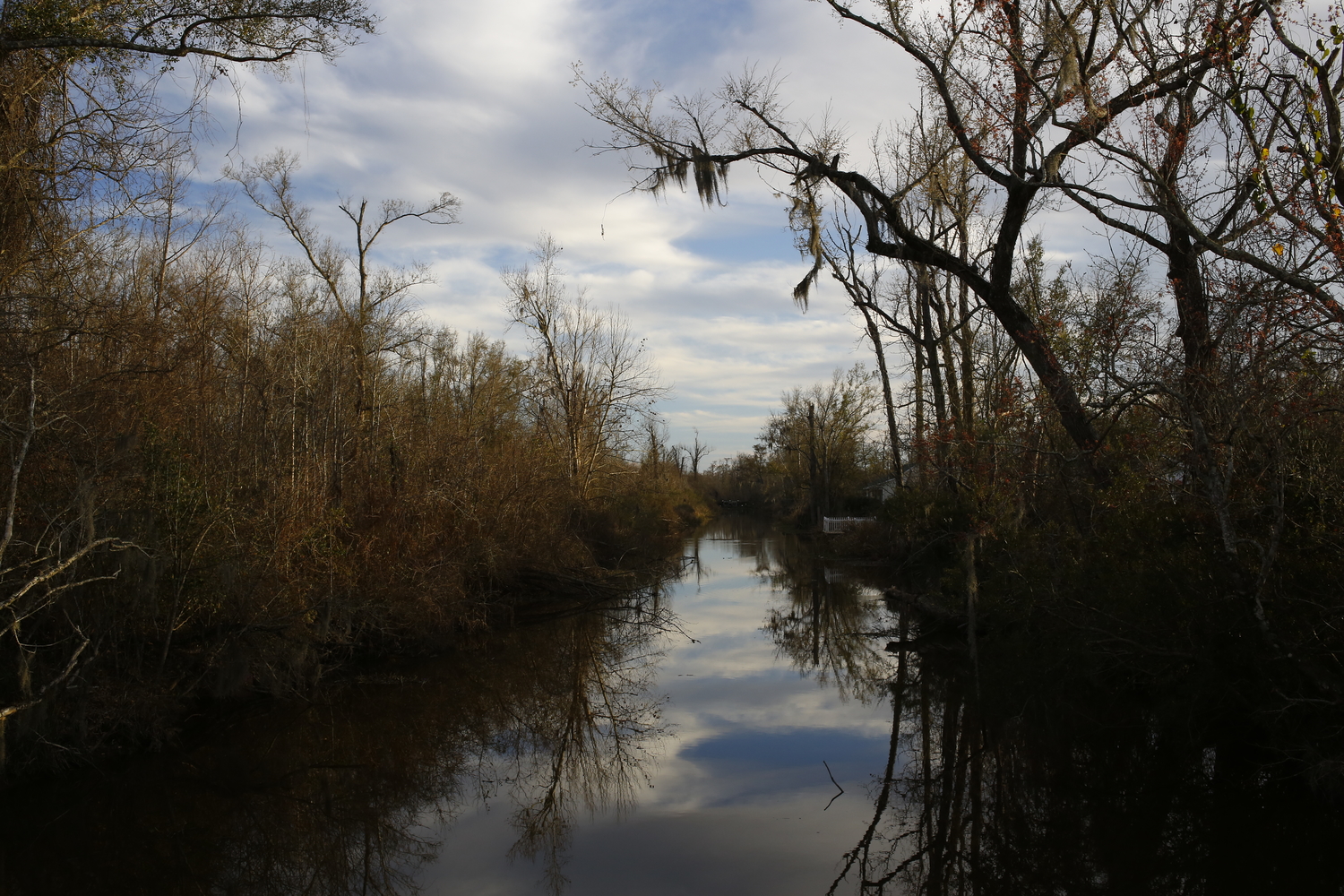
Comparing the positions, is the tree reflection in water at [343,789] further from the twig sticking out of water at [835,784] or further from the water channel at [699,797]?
the twig sticking out of water at [835,784]

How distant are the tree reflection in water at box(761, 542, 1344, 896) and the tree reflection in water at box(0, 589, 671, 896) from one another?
2.83 m

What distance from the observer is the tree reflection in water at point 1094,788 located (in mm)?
5988

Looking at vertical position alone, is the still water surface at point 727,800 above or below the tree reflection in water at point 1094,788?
below

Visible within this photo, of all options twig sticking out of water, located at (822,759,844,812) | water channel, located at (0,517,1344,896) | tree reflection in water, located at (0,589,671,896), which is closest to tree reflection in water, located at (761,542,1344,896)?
water channel, located at (0,517,1344,896)

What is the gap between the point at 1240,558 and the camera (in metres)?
7.20

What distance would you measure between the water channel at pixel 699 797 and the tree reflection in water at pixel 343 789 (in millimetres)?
32

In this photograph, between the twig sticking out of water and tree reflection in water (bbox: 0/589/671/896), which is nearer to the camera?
tree reflection in water (bbox: 0/589/671/896)

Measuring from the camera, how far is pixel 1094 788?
7.59 metres

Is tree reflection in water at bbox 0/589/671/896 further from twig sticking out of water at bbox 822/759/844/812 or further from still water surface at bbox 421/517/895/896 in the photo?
twig sticking out of water at bbox 822/759/844/812

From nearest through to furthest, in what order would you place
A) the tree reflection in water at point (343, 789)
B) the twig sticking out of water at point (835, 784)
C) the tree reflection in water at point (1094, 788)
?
the tree reflection in water at point (1094, 788) < the tree reflection in water at point (343, 789) < the twig sticking out of water at point (835, 784)

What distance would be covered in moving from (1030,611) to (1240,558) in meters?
3.22

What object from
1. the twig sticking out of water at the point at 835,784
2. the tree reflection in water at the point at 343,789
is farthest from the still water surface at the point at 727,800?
the tree reflection in water at the point at 343,789

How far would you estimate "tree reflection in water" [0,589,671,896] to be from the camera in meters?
6.55

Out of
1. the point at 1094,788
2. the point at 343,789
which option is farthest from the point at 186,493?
the point at 1094,788
